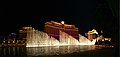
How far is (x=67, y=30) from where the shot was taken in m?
110

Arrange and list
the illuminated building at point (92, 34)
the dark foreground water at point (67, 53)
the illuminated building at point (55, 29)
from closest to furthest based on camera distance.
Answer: the dark foreground water at point (67, 53), the illuminated building at point (55, 29), the illuminated building at point (92, 34)

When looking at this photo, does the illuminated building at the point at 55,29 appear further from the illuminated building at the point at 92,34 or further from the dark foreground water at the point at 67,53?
the dark foreground water at the point at 67,53

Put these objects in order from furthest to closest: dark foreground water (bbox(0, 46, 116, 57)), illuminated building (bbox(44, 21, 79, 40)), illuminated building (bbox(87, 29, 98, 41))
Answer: illuminated building (bbox(87, 29, 98, 41)) → illuminated building (bbox(44, 21, 79, 40)) → dark foreground water (bbox(0, 46, 116, 57))

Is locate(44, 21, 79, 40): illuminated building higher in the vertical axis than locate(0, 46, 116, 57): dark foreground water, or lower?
higher

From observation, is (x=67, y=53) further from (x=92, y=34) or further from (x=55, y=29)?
(x=92, y=34)

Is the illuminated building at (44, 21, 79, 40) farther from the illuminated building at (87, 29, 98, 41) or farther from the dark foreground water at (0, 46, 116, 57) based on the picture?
the dark foreground water at (0, 46, 116, 57)

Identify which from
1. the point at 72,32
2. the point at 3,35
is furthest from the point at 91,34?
the point at 3,35

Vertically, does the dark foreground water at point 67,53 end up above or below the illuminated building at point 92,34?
below

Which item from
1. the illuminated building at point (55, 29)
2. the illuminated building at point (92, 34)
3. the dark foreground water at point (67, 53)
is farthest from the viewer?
the illuminated building at point (92, 34)

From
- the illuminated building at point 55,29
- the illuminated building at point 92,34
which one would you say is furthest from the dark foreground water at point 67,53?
the illuminated building at point 92,34

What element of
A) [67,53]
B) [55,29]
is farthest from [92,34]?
[67,53]

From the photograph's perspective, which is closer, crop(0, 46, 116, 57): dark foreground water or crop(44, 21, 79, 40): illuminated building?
crop(0, 46, 116, 57): dark foreground water

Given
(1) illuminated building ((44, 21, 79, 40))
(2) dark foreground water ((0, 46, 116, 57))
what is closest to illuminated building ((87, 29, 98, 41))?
(1) illuminated building ((44, 21, 79, 40))

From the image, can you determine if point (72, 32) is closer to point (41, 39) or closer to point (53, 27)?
point (53, 27)
